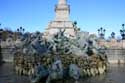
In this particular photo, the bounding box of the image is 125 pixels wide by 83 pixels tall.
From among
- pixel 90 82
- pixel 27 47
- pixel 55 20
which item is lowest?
pixel 90 82

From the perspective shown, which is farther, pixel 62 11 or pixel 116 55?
pixel 62 11

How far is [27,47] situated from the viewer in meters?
36.1

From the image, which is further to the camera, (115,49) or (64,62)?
(115,49)

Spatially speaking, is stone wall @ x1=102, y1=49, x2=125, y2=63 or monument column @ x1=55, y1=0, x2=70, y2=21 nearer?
stone wall @ x1=102, y1=49, x2=125, y2=63

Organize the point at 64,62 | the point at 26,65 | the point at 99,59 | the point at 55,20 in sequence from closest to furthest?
the point at 64,62 → the point at 26,65 → the point at 99,59 → the point at 55,20

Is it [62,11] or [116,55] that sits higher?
[62,11]

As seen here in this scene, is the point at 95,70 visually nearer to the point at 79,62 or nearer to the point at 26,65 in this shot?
the point at 79,62

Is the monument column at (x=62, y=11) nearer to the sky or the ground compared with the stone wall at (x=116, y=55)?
nearer to the sky

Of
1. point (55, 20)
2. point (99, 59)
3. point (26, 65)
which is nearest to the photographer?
point (26, 65)

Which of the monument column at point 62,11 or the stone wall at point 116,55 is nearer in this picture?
the stone wall at point 116,55

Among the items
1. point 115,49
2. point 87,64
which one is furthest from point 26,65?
point 115,49

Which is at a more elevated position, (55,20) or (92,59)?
(55,20)

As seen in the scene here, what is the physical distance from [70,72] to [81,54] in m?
6.07

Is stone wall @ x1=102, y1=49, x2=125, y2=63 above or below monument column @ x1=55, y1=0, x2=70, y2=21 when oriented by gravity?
below
